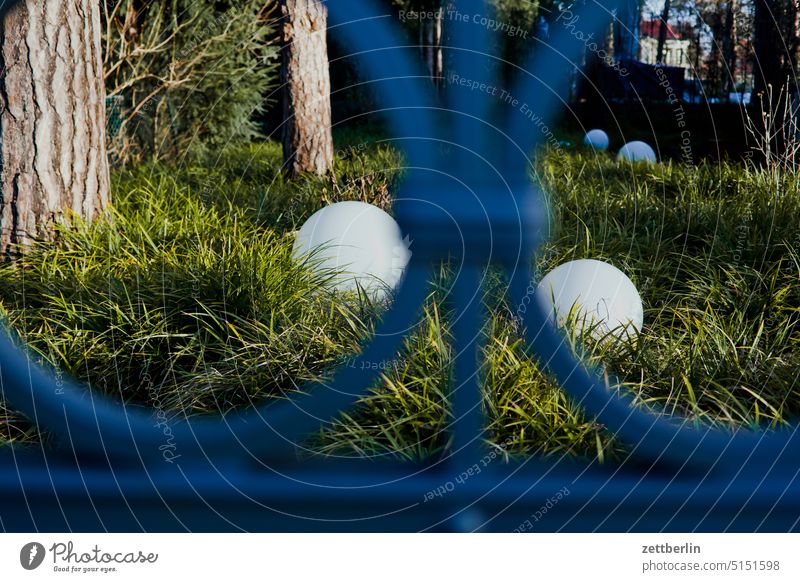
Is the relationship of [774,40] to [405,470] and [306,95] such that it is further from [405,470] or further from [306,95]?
[405,470]

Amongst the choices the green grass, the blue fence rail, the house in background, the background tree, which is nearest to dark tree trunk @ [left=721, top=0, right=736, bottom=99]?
the house in background

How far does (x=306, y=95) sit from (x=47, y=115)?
8.22 feet

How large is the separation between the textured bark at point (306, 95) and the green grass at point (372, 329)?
5.65 feet

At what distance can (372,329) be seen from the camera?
2787mm

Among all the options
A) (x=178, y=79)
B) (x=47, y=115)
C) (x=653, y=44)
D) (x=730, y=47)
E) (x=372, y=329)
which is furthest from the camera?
(x=178, y=79)

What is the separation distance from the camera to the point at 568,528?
2115mm

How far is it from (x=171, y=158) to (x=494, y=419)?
5467 mm

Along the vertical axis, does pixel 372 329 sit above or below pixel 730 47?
below

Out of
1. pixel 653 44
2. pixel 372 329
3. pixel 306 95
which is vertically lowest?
pixel 372 329

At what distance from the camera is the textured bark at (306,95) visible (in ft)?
17.1

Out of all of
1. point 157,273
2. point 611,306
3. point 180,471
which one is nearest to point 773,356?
point 611,306

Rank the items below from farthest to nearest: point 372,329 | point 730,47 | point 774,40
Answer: point 730,47 < point 774,40 < point 372,329

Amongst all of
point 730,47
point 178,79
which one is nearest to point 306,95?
point 178,79

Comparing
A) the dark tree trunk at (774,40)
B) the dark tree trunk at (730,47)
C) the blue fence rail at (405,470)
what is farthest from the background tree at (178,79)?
the blue fence rail at (405,470)
